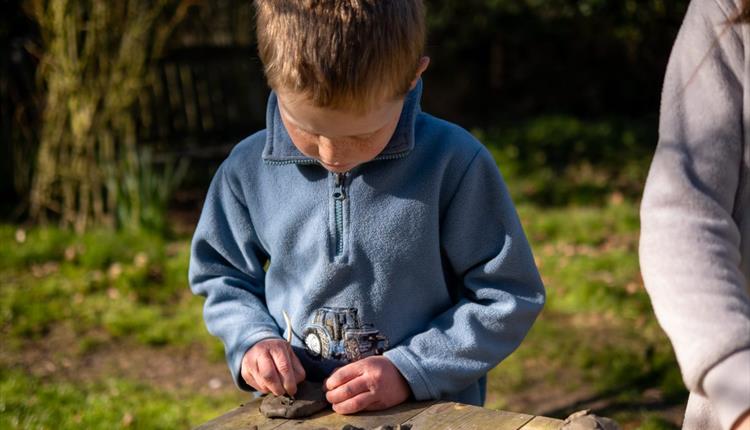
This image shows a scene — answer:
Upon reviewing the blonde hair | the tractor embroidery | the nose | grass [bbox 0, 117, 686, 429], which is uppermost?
the blonde hair

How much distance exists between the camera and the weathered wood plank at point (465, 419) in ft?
6.17

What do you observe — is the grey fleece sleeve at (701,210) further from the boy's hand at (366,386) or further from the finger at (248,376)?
the finger at (248,376)

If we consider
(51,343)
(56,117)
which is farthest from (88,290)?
(56,117)

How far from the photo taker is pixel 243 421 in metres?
2.00

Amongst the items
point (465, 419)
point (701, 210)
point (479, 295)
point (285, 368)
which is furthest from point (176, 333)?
point (701, 210)

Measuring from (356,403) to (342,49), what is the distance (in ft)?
2.44

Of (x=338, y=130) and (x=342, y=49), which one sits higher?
(x=342, y=49)

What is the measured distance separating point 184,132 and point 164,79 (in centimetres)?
60

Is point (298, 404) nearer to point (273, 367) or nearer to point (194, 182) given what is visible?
point (273, 367)

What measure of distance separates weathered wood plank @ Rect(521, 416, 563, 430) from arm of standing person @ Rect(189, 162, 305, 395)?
0.55 m

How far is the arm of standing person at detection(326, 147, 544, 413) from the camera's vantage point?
206 centimetres

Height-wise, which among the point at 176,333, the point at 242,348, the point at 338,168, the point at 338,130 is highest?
the point at 338,130

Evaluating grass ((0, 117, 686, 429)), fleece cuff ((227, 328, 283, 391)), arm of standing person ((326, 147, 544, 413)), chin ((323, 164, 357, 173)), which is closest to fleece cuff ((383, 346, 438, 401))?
arm of standing person ((326, 147, 544, 413))

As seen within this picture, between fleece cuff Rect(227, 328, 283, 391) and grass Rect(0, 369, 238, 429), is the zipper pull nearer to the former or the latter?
fleece cuff Rect(227, 328, 283, 391)
